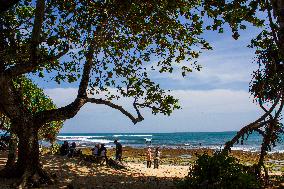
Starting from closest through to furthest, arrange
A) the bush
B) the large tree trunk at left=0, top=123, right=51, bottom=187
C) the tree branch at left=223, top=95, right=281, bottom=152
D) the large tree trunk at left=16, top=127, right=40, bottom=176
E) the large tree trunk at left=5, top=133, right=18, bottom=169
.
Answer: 1. the bush
2. the tree branch at left=223, top=95, right=281, bottom=152
3. the large tree trunk at left=0, top=123, right=51, bottom=187
4. the large tree trunk at left=16, top=127, right=40, bottom=176
5. the large tree trunk at left=5, top=133, right=18, bottom=169

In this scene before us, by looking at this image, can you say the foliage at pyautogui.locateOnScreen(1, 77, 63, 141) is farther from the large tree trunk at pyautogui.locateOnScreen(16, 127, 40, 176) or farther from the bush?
the bush

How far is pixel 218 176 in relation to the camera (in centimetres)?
1435

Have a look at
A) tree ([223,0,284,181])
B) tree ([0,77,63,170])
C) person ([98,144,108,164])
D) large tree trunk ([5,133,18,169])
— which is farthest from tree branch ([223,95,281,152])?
tree ([0,77,63,170])

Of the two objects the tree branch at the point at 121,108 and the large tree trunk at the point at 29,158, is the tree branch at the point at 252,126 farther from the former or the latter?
the large tree trunk at the point at 29,158

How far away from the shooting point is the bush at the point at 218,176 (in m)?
14.0

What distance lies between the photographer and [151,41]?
21984 millimetres

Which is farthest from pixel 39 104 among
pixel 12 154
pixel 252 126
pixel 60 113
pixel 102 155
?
pixel 252 126

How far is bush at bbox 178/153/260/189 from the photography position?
45.8 feet

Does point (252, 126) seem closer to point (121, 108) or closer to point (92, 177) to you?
point (121, 108)

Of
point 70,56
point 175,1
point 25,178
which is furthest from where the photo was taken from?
point 70,56

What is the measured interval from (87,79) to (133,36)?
327cm

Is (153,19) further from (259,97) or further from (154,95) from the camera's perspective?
(259,97)

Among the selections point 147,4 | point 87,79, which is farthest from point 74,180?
point 147,4

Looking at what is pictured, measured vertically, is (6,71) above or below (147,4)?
below
